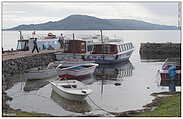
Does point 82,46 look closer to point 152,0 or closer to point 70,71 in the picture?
point 70,71

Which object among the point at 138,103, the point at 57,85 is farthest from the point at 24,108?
the point at 138,103

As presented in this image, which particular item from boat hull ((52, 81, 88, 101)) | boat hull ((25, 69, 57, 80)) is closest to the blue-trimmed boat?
boat hull ((25, 69, 57, 80))

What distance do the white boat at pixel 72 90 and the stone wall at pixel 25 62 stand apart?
12.9 ft

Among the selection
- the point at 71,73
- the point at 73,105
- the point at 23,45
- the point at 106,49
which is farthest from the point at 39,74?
the point at 23,45

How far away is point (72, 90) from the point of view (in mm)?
10688

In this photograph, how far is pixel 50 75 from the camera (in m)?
16.2

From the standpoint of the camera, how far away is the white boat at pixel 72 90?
10266mm

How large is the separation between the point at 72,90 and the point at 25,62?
8.55 meters

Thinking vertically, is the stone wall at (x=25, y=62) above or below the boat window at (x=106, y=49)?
below

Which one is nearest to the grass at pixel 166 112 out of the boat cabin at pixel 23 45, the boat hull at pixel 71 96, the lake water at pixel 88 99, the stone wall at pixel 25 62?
the lake water at pixel 88 99

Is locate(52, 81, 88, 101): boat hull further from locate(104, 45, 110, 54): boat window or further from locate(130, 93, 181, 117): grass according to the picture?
locate(104, 45, 110, 54): boat window

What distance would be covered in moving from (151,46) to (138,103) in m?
23.6

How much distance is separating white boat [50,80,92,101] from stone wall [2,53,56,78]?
154 inches

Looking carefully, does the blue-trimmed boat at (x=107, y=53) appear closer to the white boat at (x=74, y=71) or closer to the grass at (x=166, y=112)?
the white boat at (x=74, y=71)
